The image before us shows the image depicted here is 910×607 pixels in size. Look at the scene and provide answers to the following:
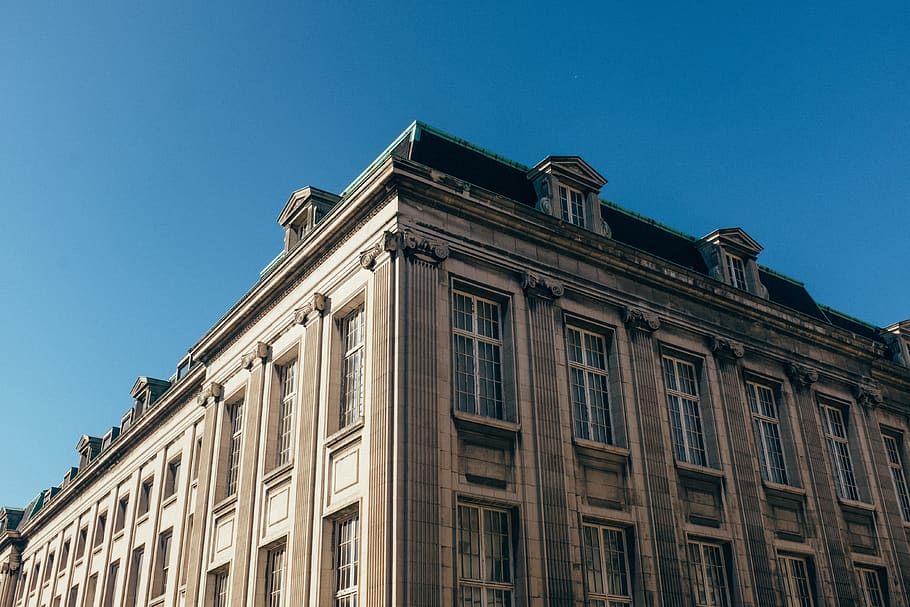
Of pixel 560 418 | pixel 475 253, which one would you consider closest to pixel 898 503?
pixel 560 418

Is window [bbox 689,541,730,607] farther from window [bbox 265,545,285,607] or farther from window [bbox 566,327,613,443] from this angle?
window [bbox 265,545,285,607]

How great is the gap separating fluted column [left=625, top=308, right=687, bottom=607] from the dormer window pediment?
2.74 metres

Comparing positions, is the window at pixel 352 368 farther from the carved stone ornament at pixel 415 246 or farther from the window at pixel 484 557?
the window at pixel 484 557

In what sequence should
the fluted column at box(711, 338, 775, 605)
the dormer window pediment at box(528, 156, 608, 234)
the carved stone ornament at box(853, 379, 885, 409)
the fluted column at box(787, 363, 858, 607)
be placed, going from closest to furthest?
the fluted column at box(711, 338, 775, 605) < the dormer window pediment at box(528, 156, 608, 234) < the fluted column at box(787, 363, 858, 607) < the carved stone ornament at box(853, 379, 885, 409)

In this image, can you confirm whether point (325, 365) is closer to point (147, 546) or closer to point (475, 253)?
point (475, 253)

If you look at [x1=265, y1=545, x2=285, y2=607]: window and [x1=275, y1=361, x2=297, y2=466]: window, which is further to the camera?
[x1=275, y1=361, x2=297, y2=466]: window

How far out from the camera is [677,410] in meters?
21.3

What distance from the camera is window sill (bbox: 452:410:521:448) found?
16.7 m

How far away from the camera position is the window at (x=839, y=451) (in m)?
24.2

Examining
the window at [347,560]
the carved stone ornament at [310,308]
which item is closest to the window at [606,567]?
the window at [347,560]

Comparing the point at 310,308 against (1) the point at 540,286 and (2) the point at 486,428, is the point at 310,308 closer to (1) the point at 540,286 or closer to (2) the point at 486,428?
(1) the point at 540,286

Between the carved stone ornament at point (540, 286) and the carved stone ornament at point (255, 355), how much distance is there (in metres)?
7.43

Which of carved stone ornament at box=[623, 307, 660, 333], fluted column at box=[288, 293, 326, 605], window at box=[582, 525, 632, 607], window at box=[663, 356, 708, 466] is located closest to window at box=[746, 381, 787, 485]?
window at box=[663, 356, 708, 466]

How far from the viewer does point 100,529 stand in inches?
1385
